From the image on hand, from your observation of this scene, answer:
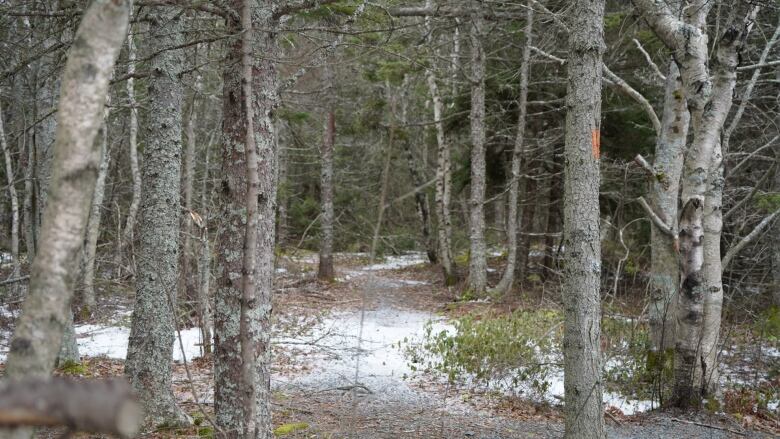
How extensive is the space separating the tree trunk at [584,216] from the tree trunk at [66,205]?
3329 millimetres

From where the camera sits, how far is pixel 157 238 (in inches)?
207

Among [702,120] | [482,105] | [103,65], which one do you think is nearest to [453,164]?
[482,105]

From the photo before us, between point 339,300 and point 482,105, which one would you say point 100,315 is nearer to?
point 339,300

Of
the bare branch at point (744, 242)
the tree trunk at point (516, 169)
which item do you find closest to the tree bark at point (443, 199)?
the tree trunk at point (516, 169)

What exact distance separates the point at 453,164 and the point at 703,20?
41.8 ft

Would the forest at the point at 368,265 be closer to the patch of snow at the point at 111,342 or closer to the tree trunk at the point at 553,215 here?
the patch of snow at the point at 111,342

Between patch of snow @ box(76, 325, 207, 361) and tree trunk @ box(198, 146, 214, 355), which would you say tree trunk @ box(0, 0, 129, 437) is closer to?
tree trunk @ box(198, 146, 214, 355)

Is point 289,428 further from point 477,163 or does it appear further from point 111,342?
point 477,163

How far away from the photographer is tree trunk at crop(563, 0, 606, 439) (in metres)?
4.06

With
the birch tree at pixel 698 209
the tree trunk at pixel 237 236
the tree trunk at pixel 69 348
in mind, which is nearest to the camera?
the tree trunk at pixel 237 236

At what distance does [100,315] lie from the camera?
10664 millimetres

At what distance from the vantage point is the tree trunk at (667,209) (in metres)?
7.37

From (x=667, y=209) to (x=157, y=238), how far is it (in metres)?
6.10

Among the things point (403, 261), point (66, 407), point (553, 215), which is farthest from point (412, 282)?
point (66, 407)
